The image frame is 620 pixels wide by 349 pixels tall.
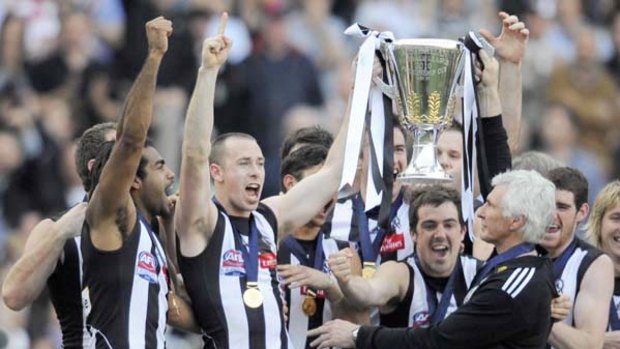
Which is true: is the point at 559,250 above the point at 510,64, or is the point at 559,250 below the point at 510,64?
below

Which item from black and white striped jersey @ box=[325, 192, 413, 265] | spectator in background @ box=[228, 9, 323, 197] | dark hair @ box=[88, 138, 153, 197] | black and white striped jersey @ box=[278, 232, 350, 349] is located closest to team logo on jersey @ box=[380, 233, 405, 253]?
black and white striped jersey @ box=[325, 192, 413, 265]

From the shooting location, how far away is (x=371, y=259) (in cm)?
998

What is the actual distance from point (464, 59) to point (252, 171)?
46.9 inches

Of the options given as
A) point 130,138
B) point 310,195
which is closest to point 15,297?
point 130,138

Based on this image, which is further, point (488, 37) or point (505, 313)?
point (488, 37)

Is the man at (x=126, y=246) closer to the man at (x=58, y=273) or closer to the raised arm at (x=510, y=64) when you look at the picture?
the man at (x=58, y=273)

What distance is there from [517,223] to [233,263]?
136 cm

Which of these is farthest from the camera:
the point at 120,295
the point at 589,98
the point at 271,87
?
the point at 589,98

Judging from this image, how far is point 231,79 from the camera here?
15578 millimetres

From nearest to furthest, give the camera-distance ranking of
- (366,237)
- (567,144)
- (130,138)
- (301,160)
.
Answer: (130,138), (366,237), (301,160), (567,144)

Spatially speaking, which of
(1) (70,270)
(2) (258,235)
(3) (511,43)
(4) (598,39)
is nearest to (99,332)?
(1) (70,270)

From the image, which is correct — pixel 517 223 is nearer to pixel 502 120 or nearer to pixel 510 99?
pixel 502 120

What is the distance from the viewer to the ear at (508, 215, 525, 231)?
909 centimetres

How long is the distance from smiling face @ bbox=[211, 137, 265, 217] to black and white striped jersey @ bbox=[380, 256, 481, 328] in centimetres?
95
